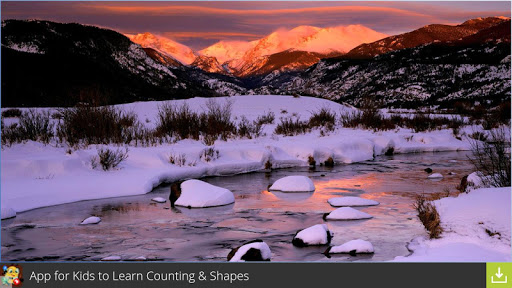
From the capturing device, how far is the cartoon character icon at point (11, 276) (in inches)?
170

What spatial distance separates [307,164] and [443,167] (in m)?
3.28

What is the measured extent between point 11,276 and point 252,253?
217 centimetres

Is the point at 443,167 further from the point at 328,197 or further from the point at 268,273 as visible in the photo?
the point at 268,273

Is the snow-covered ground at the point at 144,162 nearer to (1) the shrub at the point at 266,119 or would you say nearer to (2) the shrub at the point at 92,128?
(2) the shrub at the point at 92,128

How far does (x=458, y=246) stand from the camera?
540 centimetres

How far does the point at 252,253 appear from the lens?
5.32 metres

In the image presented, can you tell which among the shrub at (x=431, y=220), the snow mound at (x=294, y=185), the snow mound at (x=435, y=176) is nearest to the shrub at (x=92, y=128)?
the snow mound at (x=294, y=185)

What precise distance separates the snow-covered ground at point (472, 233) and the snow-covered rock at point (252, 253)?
1304 mm

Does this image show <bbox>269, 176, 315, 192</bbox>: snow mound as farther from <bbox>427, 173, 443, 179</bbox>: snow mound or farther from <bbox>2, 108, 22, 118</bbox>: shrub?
<bbox>2, 108, 22, 118</bbox>: shrub

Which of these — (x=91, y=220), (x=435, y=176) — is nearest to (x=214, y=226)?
(x=91, y=220)

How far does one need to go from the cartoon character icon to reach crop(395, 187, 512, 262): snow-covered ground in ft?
10.9

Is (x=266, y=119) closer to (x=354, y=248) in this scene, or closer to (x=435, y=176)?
(x=435, y=176)

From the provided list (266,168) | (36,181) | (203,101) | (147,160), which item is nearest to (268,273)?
(36,181)

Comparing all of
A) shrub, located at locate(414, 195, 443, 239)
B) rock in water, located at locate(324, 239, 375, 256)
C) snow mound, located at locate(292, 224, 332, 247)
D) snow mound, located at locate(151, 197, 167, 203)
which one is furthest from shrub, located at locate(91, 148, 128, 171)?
shrub, located at locate(414, 195, 443, 239)
